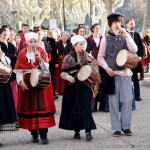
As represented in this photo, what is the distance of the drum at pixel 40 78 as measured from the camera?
7.36 metres

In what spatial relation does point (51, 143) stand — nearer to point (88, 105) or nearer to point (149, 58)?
point (88, 105)

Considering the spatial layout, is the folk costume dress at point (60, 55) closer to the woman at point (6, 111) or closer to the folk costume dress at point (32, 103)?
the folk costume dress at point (32, 103)

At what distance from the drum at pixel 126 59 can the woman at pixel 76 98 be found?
376 millimetres

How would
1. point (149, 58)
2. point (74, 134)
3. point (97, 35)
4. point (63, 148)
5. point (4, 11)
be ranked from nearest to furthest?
point (63, 148), point (74, 134), point (97, 35), point (149, 58), point (4, 11)

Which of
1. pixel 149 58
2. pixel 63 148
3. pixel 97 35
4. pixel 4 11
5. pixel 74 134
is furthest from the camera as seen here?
pixel 4 11

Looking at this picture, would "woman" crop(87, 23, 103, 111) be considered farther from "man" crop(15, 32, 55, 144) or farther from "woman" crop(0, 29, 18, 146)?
"woman" crop(0, 29, 18, 146)

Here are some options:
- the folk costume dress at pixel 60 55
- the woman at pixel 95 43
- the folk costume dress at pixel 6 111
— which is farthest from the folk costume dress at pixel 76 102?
the folk costume dress at pixel 60 55

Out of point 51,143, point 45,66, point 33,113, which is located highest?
point 45,66

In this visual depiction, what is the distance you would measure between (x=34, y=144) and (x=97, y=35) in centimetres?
414

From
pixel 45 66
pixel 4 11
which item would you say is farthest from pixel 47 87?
pixel 4 11

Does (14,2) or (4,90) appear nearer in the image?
(4,90)

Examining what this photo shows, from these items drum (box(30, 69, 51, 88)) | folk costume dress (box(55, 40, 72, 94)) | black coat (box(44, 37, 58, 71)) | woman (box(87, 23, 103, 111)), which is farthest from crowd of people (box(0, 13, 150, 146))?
folk costume dress (box(55, 40, 72, 94))

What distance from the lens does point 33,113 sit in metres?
7.59

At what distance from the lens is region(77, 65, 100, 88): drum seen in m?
7.65
